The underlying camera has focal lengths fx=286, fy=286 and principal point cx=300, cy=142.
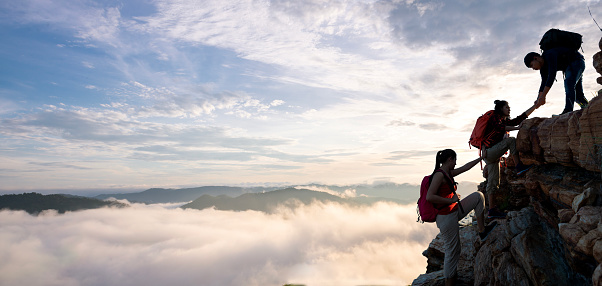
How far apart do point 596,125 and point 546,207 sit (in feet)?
10.9

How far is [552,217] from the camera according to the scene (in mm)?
8875

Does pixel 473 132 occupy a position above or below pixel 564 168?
above

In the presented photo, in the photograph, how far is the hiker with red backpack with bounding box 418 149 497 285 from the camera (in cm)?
739

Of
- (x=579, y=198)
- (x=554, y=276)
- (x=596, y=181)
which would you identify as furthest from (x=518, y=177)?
(x=554, y=276)

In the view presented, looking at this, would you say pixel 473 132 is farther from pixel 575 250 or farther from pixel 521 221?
pixel 575 250

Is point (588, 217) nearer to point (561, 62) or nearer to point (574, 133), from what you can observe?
point (574, 133)

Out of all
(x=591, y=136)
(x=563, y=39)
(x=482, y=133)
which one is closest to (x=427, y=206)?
(x=482, y=133)

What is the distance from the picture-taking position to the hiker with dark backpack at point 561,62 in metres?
10.0

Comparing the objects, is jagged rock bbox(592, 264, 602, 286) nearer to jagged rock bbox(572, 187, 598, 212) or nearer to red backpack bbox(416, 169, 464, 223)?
jagged rock bbox(572, 187, 598, 212)

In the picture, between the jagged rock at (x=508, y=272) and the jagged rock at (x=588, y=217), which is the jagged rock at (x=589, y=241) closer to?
the jagged rock at (x=588, y=217)

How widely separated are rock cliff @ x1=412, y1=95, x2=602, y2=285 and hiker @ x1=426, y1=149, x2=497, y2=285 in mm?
1408

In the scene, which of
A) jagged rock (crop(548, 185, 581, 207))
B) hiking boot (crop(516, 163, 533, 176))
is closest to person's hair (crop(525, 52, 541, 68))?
hiking boot (crop(516, 163, 533, 176))

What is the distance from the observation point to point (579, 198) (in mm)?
6922

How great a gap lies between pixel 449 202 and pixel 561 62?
785cm
